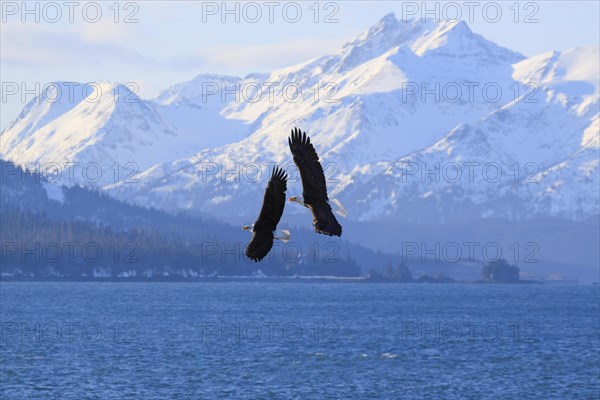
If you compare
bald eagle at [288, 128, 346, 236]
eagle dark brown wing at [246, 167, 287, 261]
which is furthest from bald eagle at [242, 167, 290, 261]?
bald eagle at [288, 128, 346, 236]

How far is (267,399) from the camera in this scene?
14300 cm

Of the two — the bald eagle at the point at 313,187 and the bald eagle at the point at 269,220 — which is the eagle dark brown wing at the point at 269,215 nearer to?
the bald eagle at the point at 269,220

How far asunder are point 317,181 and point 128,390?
11197 cm

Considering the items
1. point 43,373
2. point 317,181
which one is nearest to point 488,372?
point 43,373

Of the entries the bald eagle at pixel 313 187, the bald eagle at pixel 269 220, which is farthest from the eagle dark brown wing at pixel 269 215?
the bald eagle at pixel 313 187

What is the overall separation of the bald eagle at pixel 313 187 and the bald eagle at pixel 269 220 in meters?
0.97

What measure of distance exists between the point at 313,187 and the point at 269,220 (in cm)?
166

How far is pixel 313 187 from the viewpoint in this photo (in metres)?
41.2

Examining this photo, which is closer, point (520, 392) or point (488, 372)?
point (520, 392)

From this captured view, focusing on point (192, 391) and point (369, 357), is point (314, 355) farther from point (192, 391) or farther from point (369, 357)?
point (192, 391)

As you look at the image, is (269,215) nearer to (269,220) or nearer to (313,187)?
(269,220)

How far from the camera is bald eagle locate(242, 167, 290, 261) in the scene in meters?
39.8

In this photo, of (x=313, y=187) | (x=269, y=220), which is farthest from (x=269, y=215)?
(x=313, y=187)

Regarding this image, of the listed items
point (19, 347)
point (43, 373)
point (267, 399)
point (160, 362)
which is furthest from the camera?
point (19, 347)
